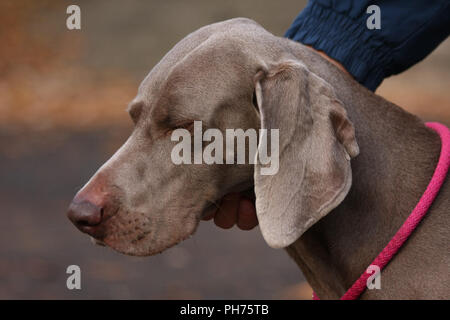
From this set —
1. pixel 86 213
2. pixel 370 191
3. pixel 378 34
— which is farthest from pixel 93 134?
pixel 370 191

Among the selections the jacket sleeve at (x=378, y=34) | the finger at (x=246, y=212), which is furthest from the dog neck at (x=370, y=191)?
the jacket sleeve at (x=378, y=34)

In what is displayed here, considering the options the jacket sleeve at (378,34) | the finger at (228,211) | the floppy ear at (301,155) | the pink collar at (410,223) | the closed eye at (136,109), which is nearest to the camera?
the floppy ear at (301,155)

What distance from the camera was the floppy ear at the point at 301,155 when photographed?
2.59 metres

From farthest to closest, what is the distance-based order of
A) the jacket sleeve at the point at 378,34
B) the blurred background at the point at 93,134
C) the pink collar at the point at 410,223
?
1. the blurred background at the point at 93,134
2. the jacket sleeve at the point at 378,34
3. the pink collar at the point at 410,223

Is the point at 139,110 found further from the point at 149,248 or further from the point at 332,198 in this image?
the point at 332,198

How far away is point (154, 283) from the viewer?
6.13 meters

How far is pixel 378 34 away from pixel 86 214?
1524 mm

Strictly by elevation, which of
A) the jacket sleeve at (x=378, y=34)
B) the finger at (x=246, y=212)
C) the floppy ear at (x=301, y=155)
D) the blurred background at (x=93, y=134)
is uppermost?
the jacket sleeve at (x=378, y=34)

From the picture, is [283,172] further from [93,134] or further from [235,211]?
[93,134]

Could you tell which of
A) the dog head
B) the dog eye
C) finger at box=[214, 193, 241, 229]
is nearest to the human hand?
finger at box=[214, 193, 241, 229]

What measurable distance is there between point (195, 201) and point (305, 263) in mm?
579

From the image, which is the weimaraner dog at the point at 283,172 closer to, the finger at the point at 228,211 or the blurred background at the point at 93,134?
the finger at the point at 228,211

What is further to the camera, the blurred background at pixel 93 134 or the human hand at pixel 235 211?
the blurred background at pixel 93 134
